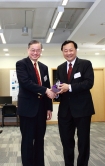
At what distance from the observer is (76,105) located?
2.58 metres

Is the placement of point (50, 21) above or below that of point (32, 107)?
above

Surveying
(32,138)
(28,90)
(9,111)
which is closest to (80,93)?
(28,90)

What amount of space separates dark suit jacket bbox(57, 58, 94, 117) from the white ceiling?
201 centimetres

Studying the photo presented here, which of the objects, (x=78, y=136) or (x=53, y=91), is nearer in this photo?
(x=53, y=91)

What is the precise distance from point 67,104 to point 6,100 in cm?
658

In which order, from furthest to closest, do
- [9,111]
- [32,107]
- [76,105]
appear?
[9,111] → [76,105] → [32,107]

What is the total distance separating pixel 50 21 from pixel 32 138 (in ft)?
14.7

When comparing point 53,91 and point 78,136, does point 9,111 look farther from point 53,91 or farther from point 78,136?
point 53,91

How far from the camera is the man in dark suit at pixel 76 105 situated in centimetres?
255

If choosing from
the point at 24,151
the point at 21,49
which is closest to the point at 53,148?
the point at 24,151

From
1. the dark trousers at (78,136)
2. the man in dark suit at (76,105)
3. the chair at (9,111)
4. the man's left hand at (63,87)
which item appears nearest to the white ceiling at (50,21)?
the man in dark suit at (76,105)

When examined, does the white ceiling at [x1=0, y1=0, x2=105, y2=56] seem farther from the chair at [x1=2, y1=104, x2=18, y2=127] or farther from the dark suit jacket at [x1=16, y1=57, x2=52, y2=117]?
the dark suit jacket at [x1=16, y1=57, x2=52, y2=117]

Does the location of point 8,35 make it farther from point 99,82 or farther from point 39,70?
point 39,70

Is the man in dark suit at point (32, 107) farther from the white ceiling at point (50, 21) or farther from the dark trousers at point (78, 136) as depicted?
the white ceiling at point (50, 21)
